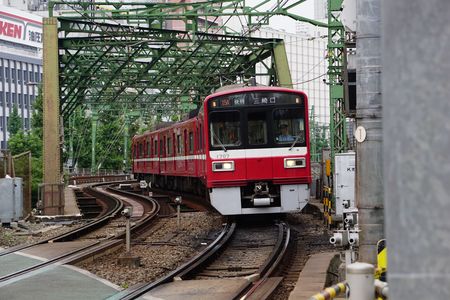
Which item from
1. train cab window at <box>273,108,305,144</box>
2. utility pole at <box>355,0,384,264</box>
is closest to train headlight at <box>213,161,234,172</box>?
train cab window at <box>273,108,305,144</box>

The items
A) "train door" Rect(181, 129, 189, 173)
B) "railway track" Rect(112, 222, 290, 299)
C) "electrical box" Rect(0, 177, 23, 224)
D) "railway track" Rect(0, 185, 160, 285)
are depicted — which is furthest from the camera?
"train door" Rect(181, 129, 189, 173)

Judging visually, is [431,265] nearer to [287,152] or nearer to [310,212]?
[287,152]

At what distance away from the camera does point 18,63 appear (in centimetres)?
10031

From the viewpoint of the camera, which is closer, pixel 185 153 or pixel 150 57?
pixel 185 153

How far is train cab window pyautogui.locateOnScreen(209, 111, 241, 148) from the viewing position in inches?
741

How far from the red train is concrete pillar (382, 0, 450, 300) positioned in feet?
53.3

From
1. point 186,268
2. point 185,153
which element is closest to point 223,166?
point 186,268

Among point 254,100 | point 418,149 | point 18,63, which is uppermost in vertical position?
point 18,63

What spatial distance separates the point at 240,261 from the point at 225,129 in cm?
543

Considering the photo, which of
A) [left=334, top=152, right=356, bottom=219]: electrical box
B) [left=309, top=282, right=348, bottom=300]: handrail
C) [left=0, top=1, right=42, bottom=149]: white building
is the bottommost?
[left=309, top=282, right=348, bottom=300]: handrail

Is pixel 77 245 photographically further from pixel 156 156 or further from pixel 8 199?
pixel 156 156

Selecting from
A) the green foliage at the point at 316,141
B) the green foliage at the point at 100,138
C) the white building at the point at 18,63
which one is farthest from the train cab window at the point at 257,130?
the white building at the point at 18,63

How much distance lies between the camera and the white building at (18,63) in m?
97.7

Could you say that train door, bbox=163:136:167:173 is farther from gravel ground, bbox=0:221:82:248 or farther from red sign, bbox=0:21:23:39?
red sign, bbox=0:21:23:39
